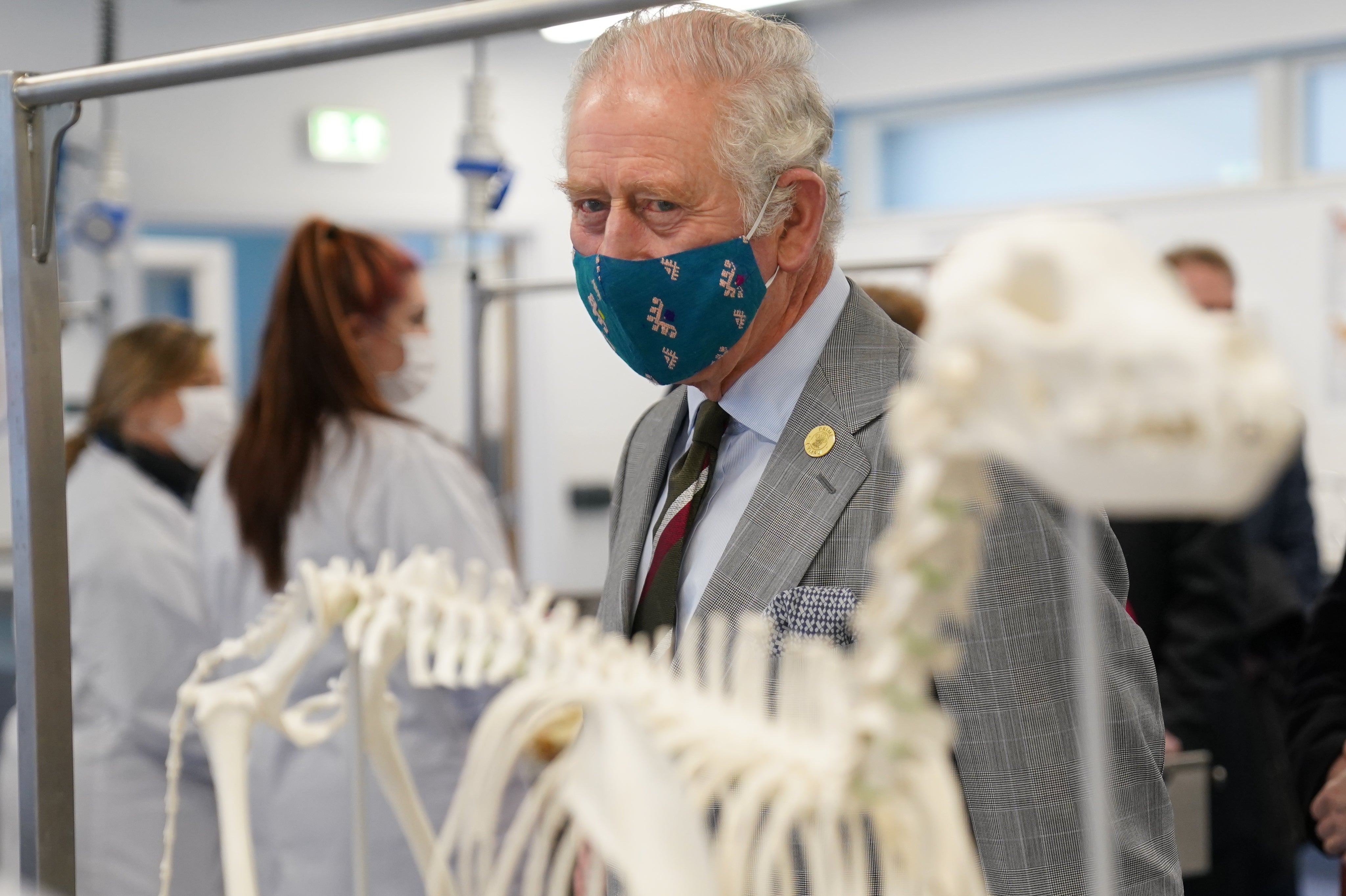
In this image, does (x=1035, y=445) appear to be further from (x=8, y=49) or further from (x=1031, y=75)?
(x=1031, y=75)

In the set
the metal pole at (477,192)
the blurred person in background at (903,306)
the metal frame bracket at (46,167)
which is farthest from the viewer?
the metal pole at (477,192)

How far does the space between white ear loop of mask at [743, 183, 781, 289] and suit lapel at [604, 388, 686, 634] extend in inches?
9.0

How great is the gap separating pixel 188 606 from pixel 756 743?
186 centimetres

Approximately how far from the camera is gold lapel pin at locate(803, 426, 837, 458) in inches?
42.6

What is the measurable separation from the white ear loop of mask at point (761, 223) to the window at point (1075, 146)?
→ 406 cm

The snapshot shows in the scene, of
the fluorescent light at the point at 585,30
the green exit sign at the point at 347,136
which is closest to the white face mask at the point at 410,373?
the fluorescent light at the point at 585,30

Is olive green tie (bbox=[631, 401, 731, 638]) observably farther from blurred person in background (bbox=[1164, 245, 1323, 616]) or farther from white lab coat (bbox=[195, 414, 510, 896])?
blurred person in background (bbox=[1164, 245, 1323, 616])

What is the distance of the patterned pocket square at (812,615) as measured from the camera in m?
1.00

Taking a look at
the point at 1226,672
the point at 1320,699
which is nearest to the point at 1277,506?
the point at 1226,672

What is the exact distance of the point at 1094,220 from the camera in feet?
1.66

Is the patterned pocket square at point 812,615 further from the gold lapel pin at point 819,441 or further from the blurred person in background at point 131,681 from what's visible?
the blurred person in background at point 131,681

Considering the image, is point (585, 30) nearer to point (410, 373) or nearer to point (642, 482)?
point (410, 373)

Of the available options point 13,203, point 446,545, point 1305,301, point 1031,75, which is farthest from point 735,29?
point 1031,75

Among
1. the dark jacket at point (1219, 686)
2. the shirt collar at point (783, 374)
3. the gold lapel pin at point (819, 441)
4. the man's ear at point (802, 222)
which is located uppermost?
the man's ear at point (802, 222)
